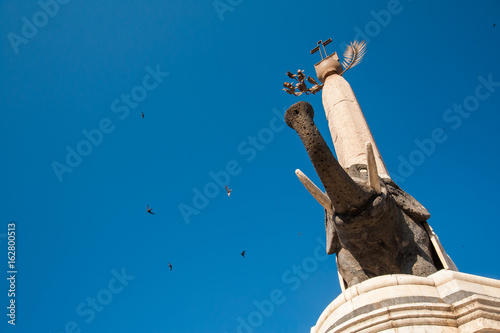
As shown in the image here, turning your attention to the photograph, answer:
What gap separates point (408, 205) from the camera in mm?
6512

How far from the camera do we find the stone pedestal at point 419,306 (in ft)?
14.8

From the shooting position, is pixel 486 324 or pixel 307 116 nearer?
pixel 486 324

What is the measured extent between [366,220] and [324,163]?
3.54 feet

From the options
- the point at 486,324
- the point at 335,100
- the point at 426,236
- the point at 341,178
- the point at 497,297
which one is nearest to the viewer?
the point at 486,324

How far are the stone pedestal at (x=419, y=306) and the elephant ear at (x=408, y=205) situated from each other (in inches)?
56.8

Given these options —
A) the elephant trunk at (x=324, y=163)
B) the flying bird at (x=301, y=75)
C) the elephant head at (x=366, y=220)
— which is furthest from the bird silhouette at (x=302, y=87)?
the elephant trunk at (x=324, y=163)

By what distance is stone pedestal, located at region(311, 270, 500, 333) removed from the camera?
4.51 metres

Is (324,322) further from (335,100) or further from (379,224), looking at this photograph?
(335,100)

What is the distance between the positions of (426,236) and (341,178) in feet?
6.40

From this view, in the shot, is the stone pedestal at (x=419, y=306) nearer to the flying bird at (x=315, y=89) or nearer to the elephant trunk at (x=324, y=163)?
the elephant trunk at (x=324, y=163)

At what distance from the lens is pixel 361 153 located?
26.0 feet

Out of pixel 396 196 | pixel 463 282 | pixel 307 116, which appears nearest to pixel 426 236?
pixel 396 196

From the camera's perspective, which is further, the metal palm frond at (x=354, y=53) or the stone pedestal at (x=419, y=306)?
the metal palm frond at (x=354, y=53)

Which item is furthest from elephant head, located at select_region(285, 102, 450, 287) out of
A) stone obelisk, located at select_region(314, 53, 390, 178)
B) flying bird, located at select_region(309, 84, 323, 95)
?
flying bird, located at select_region(309, 84, 323, 95)
